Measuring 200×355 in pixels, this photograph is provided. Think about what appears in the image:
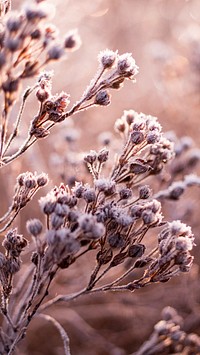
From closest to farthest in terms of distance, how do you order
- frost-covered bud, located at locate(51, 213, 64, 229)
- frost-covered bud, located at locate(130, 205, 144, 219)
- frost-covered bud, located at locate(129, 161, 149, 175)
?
frost-covered bud, located at locate(51, 213, 64, 229)
frost-covered bud, located at locate(130, 205, 144, 219)
frost-covered bud, located at locate(129, 161, 149, 175)

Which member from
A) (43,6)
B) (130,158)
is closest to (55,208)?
(130,158)

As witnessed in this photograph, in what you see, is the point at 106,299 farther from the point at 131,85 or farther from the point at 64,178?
the point at 131,85

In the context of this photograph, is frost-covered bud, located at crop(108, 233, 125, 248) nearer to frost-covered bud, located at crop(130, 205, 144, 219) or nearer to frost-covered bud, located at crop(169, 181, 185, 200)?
frost-covered bud, located at crop(130, 205, 144, 219)

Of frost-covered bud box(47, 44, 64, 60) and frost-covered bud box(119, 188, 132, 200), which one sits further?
frost-covered bud box(119, 188, 132, 200)

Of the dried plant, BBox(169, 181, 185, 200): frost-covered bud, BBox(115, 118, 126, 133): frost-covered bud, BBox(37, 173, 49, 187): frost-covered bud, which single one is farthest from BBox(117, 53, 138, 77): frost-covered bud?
BBox(169, 181, 185, 200): frost-covered bud

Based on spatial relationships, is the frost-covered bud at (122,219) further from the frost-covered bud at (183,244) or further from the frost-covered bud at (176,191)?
the frost-covered bud at (176,191)

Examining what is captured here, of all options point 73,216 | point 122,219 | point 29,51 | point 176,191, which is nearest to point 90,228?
point 73,216
